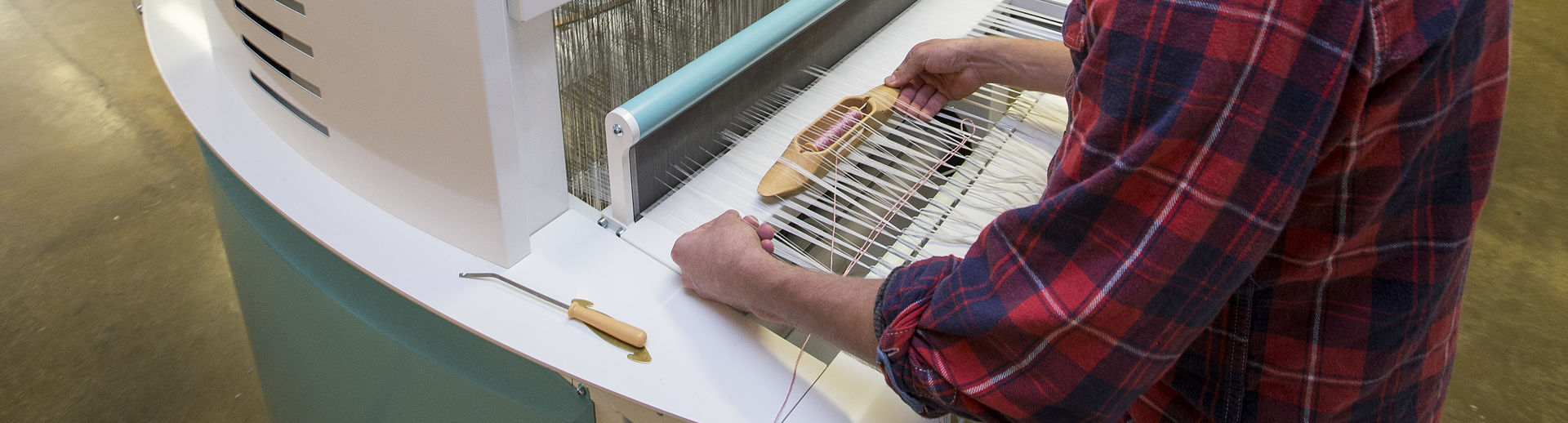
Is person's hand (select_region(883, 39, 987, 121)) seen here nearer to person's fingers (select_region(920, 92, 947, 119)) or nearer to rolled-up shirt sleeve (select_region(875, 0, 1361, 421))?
person's fingers (select_region(920, 92, 947, 119))

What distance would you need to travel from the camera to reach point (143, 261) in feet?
7.48

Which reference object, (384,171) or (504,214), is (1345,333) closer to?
(504,214)

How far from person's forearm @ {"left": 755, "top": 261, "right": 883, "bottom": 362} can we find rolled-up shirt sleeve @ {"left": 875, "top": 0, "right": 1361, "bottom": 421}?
8 cm

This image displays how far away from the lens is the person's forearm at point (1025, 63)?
1142 millimetres

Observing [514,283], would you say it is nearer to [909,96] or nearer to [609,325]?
[609,325]

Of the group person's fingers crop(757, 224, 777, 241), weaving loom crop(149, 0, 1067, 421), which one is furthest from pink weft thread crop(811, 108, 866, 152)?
person's fingers crop(757, 224, 777, 241)

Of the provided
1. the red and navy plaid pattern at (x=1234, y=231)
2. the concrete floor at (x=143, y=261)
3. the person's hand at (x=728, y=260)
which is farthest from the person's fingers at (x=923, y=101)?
the concrete floor at (x=143, y=261)

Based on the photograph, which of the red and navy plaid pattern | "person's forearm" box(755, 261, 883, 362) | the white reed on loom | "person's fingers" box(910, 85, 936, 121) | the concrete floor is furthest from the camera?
the concrete floor

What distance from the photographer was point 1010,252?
63 cm

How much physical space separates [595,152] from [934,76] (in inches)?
15.9

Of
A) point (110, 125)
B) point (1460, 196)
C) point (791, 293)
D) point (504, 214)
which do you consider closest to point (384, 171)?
point (504, 214)

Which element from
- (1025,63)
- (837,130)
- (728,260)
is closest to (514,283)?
(728,260)

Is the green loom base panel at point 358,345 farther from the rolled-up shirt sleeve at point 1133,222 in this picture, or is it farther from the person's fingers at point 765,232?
the rolled-up shirt sleeve at point 1133,222

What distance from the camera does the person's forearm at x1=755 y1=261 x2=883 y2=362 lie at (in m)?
0.77
